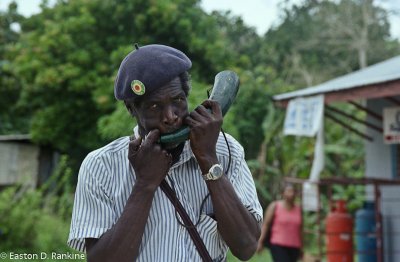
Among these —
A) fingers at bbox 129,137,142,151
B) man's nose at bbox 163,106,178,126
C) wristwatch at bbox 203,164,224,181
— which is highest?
man's nose at bbox 163,106,178,126

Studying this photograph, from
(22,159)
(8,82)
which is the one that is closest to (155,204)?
(22,159)

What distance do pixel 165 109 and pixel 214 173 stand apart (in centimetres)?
24

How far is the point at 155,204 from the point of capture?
213 cm

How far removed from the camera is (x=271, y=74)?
17.0 meters

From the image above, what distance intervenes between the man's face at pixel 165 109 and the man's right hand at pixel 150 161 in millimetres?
38

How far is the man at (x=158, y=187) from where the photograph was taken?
6.68ft

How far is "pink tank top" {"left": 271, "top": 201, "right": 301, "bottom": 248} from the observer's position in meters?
8.36

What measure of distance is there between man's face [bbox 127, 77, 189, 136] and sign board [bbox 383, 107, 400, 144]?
7174 mm

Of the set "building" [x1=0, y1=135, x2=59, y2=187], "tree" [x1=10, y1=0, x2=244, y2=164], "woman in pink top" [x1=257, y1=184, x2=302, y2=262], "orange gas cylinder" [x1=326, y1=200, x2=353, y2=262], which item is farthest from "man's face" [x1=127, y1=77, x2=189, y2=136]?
"building" [x1=0, y1=135, x2=59, y2=187]

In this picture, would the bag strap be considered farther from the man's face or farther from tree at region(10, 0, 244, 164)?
tree at region(10, 0, 244, 164)

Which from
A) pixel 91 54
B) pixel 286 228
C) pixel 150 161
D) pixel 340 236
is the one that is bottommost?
pixel 340 236

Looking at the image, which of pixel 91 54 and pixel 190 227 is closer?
pixel 190 227

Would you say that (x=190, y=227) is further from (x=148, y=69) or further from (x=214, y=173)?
(x=148, y=69)

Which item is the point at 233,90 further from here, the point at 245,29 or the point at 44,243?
the point at 245,29
